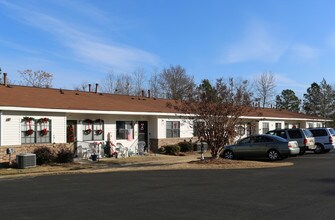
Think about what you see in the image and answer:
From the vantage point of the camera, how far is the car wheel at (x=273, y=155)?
72.8 ft

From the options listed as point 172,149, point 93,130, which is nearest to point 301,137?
point 172,149

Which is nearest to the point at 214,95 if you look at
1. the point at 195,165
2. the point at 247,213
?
the point at 195,165

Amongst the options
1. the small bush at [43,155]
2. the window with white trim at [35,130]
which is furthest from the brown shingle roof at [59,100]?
the small bush at [43,155]

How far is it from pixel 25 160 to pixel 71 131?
4.08 meters

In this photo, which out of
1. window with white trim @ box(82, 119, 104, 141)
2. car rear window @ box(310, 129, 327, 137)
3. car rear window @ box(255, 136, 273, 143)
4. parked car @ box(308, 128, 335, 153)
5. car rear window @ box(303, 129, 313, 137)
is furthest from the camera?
car rear window @ box(310, 129, 327, 137)

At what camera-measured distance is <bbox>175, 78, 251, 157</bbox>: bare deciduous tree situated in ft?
66.3

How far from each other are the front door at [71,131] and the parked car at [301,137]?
40.0 feet

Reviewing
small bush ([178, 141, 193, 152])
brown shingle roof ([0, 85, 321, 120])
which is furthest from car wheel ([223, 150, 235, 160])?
small bush ([178, 141, 193, 152])

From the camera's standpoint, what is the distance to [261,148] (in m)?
22.4

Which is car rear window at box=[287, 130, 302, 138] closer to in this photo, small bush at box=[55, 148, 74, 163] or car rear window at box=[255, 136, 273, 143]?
car rear window at box=[255, 136, 273, 143]

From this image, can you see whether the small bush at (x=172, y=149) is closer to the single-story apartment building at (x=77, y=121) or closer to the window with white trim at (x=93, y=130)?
the single-story apartment building at (x=77, y=121)

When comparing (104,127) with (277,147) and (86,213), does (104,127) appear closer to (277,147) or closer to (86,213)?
(277,147)

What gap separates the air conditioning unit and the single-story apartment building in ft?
3.59

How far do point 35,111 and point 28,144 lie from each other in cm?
169
